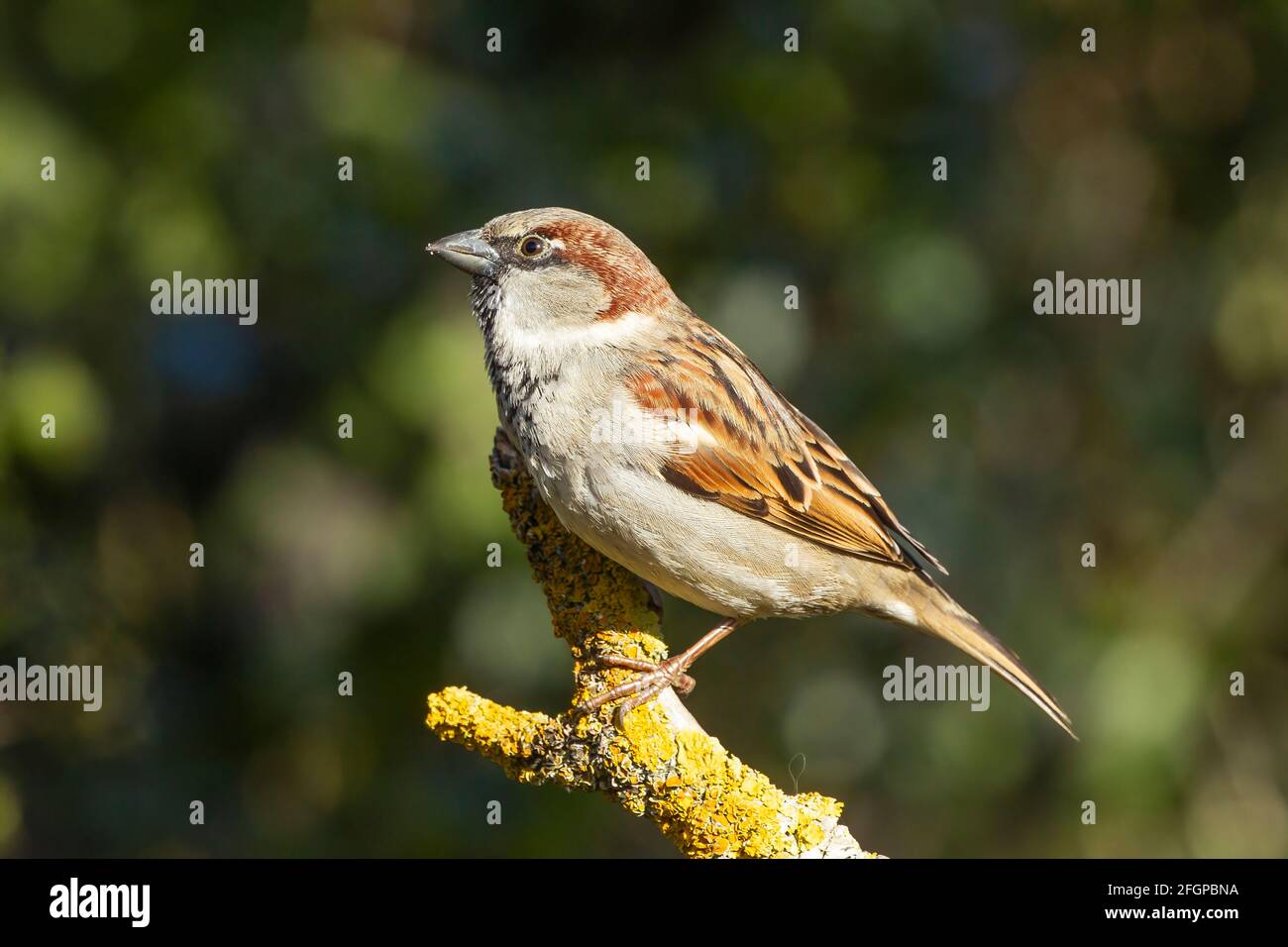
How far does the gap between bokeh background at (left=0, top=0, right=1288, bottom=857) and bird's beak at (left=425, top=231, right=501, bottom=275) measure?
2.05ft

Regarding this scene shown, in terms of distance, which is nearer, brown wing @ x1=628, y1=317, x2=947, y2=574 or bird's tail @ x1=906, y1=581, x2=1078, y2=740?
brown wing @ x1=628, y1=317, x2=947, y2=574

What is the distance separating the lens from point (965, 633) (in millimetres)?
3664

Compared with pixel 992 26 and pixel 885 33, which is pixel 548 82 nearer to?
pixel 885 33

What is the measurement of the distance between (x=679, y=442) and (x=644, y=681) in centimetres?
81

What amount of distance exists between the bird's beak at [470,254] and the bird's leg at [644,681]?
103 centimetres

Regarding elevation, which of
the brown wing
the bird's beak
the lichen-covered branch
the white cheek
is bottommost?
the lichen-covered branch

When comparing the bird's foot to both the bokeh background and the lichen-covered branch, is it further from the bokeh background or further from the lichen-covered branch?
the bokeh background

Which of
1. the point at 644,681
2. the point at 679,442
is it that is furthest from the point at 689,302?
the point at 644,681

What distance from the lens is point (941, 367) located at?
447cm

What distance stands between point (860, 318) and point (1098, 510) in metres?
1.11

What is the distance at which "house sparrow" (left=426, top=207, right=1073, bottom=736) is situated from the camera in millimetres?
3318

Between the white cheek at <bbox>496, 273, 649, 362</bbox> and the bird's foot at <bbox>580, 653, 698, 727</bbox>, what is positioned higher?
the white cheek at <bbox>496, 273, 649, 362</bbox>

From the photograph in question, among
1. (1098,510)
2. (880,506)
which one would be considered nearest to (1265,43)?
(1098,510)

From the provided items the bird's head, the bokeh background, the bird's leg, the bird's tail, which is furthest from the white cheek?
the bird's tail
